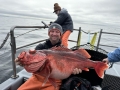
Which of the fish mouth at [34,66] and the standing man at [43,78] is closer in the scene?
the fish mouth at [34,66]

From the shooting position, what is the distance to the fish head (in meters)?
1.77

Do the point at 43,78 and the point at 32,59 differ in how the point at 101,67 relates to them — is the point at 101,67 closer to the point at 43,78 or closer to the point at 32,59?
the point at 43,78

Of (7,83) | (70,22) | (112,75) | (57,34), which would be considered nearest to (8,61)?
(70,22)

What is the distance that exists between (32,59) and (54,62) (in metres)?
0.32

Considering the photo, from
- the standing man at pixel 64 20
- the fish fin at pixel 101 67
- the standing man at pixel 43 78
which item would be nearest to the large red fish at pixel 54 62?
the fish fin at pixel 101 67

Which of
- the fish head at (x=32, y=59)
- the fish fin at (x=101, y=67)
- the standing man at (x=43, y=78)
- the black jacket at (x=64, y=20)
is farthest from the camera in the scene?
the black jacket at (x=64, y=20)

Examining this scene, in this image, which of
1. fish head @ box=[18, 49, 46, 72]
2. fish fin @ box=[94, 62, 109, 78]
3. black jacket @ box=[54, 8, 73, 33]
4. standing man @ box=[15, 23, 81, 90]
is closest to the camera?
fish head @ box=[18, 49, 46, 72]

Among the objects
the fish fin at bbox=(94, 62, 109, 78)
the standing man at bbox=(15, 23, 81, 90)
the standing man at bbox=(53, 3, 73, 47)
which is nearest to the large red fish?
the fish fin at bbox=(94, 62, 109, 78)

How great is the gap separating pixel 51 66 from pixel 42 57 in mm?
195

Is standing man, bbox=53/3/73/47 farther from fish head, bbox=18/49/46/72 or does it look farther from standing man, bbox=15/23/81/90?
fish head, bbox=18/49/46/72

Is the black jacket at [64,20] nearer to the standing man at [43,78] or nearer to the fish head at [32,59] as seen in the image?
the standing man at [43,78]

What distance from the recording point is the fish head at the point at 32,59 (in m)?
1.77

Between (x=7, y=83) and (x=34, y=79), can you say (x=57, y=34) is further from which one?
(x=7, y=83)

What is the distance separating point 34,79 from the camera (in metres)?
2.41
